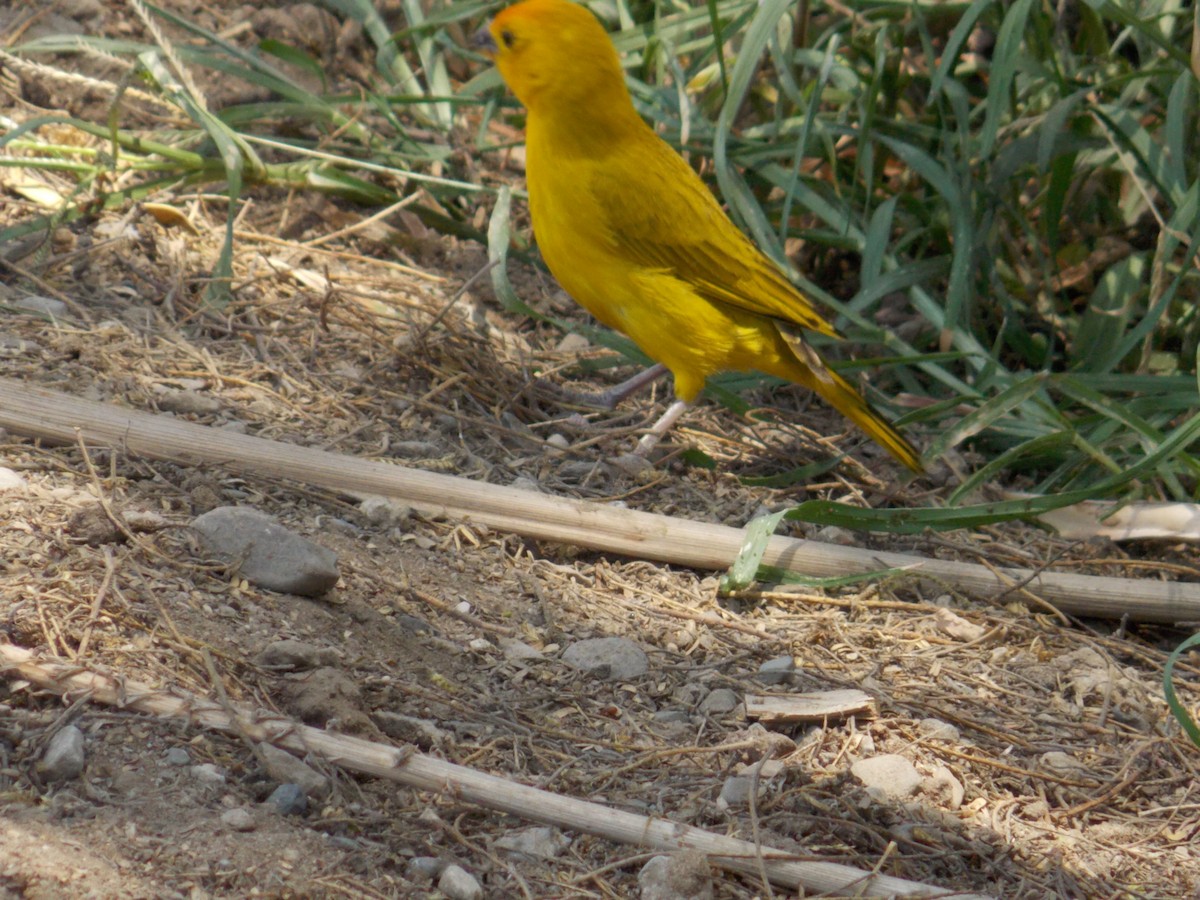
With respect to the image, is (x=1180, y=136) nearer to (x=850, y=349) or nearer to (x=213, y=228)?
(x=850, y=349)

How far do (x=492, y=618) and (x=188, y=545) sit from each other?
637 millimetres

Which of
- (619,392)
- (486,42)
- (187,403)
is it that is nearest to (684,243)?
(619,392)

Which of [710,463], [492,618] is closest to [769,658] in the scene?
[492,618]

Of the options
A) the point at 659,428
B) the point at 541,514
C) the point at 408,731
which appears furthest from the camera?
the point at 659,428

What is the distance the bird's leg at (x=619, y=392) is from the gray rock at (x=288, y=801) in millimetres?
2057

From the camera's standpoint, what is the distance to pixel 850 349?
4.26 m

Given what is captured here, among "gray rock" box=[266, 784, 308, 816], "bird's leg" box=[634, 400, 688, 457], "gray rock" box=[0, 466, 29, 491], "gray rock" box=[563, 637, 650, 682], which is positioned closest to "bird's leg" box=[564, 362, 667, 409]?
"bird's leg" box=[634, 400, 688, 457]

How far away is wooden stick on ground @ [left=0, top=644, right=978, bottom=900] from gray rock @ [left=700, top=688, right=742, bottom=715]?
48 centimetres

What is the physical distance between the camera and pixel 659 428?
3650mm

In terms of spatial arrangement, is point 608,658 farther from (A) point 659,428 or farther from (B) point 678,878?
(A) point 659,428

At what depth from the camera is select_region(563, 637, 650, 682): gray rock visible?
2.56m

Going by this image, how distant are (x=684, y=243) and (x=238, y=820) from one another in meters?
2.25

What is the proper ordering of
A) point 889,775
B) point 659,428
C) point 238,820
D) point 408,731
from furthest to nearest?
point 659,428, point 889,775, point 408,731, point 238,820

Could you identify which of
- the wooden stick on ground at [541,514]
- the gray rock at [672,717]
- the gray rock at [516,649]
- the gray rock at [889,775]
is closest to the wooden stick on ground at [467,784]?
the gray rock at [889,775]
